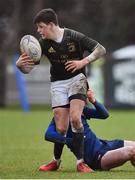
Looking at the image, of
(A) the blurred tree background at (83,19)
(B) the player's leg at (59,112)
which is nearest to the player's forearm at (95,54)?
(B) the player's leg at (59,112)

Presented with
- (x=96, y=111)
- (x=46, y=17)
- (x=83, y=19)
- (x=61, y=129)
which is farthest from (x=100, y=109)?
(x=83, y=19)

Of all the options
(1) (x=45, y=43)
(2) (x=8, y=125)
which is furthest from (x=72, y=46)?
(2) (x=8, y=125)

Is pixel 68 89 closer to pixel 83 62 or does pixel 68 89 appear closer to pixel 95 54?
pixel 83 62

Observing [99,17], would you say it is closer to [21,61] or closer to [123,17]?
[123,17]

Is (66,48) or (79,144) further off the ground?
(66,48)

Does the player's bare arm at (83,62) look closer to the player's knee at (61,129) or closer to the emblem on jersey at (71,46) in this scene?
the emblem on jersey at (71,46)

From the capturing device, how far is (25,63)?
35.8 ft

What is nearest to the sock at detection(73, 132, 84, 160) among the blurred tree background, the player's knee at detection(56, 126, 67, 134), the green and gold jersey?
the player's knee at detection(56, 126, 67, 134)

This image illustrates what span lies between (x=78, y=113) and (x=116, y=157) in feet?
2.39

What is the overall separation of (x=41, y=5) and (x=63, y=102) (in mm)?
33416

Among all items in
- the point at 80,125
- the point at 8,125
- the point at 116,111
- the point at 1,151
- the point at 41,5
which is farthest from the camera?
the point at 41,5

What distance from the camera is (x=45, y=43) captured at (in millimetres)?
11047

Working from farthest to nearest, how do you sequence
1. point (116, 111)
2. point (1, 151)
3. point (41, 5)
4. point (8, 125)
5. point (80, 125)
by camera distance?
point (41, 5), point (116, 111), point (8, 125), point (1, 151), point (80, 125)

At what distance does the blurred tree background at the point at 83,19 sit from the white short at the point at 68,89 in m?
31.9
